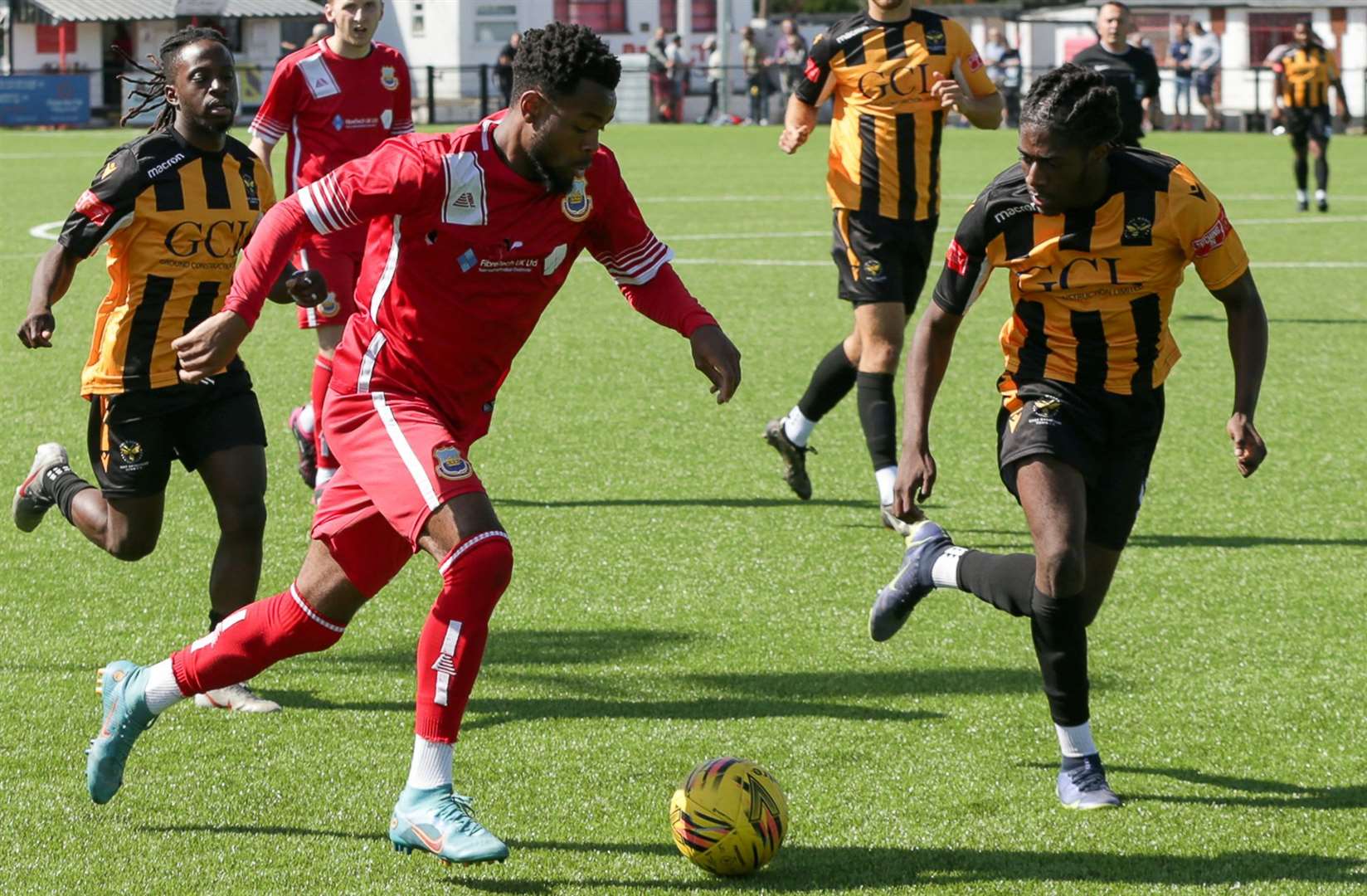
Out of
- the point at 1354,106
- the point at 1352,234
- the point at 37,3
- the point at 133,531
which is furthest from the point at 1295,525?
the point at 37,3

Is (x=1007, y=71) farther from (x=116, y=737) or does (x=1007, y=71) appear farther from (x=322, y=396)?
(x=116, y=737)

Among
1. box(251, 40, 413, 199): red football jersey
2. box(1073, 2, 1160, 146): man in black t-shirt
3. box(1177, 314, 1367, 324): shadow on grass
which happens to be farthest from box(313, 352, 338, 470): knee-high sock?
box(1177, 314, 1367, 324): shadow on grass

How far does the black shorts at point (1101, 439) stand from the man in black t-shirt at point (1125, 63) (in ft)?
25.8

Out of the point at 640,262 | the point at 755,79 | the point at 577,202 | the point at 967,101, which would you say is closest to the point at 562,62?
the point at 577,202

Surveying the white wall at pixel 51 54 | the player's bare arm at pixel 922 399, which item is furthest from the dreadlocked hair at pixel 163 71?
the white wall at pixel 51 54

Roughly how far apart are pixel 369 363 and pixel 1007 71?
3929cm

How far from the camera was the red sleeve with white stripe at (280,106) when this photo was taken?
885 centimetres

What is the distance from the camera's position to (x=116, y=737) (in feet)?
15.8

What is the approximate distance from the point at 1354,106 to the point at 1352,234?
975 inches

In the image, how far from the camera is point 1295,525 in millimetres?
8156

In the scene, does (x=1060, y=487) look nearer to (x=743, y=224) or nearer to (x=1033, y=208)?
(x=1033, y=208)

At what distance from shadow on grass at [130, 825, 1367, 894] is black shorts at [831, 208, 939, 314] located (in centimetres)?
404

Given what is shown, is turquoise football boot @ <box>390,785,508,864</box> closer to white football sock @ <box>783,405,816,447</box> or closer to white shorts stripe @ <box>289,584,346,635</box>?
white shorts stripe @ <box>289,584,346,635</box>

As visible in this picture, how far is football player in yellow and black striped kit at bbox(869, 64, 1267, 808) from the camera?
4871 millimetres
